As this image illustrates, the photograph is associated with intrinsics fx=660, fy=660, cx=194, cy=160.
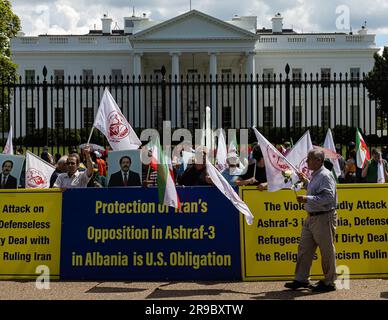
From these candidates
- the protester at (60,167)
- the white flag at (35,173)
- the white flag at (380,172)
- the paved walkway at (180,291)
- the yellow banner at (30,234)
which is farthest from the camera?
the white flag at (380,172)

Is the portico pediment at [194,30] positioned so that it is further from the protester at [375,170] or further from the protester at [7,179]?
the protester at [7,179]

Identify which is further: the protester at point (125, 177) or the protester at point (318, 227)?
the protester at point (125, 177)

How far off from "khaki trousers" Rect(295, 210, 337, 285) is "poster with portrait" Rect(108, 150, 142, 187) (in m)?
2.44

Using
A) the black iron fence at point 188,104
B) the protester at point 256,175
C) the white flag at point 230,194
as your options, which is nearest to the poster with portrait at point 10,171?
the white flag at point 230,194

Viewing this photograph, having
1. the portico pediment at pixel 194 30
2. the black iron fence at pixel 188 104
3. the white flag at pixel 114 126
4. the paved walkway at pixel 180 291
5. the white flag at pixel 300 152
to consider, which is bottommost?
the paved walkway at pixel 180 291

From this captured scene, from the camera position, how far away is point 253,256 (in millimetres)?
8547

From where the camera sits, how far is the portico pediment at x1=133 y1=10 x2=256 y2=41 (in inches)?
2180

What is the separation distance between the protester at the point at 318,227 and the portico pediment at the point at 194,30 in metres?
48.5

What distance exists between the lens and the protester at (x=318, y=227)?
7711mm

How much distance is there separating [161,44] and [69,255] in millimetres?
49572

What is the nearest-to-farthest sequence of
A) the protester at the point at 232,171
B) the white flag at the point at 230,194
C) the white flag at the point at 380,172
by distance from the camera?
the white flag at the point at 230,194, the protester at the point at 232,171, the white flag at the point at 380,172

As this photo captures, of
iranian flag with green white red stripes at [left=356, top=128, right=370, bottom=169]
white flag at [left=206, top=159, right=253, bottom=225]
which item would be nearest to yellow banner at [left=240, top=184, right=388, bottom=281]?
white flag at [left=206, top=159, right=253, bottom=225]

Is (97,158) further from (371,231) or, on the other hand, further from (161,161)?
(371,231)
